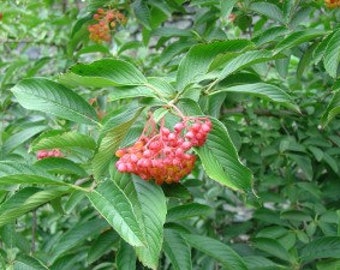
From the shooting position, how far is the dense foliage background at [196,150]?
3.41 feet

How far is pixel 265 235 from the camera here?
1.81 m

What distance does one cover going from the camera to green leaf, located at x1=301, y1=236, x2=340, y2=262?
1.53 m

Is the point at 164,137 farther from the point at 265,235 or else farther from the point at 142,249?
the point at 265,235

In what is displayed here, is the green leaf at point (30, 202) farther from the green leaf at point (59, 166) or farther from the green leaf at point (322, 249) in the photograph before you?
the green leaf at point (322, 249)

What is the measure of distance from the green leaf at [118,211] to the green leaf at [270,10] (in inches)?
35.6

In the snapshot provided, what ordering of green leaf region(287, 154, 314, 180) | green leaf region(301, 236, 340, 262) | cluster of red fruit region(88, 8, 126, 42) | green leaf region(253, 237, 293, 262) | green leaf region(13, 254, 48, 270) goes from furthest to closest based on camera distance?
1. cluster of red fruit region(88, 8, 126, 42)
2. green leaf region(287, 154, 314, 180)
3. green leaf region(253, 237, 293, 262)
4. green leaf region(301, 236, 340, 262)
5. green leaf region(13, 254, 48, 270)

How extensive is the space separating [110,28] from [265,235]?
0.99 meters

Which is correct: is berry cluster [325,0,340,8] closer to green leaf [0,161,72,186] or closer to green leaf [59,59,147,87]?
green leaf [59,59,147,87]

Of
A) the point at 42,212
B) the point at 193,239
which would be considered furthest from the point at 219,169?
the point at 42,212

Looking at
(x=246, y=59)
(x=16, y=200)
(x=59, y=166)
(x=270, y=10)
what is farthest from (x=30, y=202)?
(x=270, y=10)

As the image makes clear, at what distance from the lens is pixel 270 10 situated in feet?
5.47

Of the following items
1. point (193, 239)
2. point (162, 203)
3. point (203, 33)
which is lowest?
point (193, 239)

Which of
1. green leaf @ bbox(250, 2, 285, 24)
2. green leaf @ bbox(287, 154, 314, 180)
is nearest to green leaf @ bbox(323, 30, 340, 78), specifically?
green leaf @ bbox(250, 2, 285, 24)

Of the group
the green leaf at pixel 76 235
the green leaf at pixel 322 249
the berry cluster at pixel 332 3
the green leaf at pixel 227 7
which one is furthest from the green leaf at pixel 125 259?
the berry cluster at pixel 332 3
